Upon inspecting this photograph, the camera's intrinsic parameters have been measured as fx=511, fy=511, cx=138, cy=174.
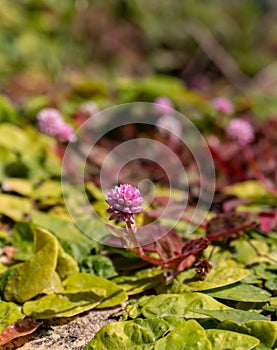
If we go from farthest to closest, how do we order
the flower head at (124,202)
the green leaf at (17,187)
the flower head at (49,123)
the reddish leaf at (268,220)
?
the flower head at (49,123), the green leaf at (17,187), the reddish leaf at (268,220), the flower head at (124,202)

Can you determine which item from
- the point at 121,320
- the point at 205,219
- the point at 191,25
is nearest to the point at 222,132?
the point at 205,219

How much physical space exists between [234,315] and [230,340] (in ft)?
0.27

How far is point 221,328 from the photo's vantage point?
986 millimetres

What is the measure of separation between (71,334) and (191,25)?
3576mm

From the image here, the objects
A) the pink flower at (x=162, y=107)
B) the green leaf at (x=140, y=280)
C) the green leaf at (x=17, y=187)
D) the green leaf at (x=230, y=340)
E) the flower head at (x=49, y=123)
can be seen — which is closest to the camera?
the green leaf at (x=230, y=340)

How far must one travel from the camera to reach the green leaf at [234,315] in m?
1.00

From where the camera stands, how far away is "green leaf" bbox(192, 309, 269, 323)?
39.2 inches

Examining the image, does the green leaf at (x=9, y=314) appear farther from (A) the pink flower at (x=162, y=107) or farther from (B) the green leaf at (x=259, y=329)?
(A) the pink flower at (x=162, y=107)

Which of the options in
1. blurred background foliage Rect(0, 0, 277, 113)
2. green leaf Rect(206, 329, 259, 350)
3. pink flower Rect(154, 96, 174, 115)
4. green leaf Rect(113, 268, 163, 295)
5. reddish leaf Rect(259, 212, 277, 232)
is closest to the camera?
green leaf Rect(206, 329, 259, 350)

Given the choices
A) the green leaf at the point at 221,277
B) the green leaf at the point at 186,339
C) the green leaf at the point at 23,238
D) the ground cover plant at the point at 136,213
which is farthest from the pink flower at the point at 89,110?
the green leaf at the point at 186,339

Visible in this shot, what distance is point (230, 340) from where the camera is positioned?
0.94 meters

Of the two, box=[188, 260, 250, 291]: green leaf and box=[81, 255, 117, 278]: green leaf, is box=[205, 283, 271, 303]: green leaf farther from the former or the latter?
box=[81, 255, 117, 278]: green leaf

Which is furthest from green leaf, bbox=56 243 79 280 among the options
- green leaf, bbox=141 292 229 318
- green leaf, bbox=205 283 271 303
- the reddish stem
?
the reddish stem

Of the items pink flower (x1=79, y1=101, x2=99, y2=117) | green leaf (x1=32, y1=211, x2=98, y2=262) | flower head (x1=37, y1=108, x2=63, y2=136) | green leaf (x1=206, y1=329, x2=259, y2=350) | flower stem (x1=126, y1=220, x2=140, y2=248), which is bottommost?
green leaf (x1=206, y1=329, x2=259, y2=350)
